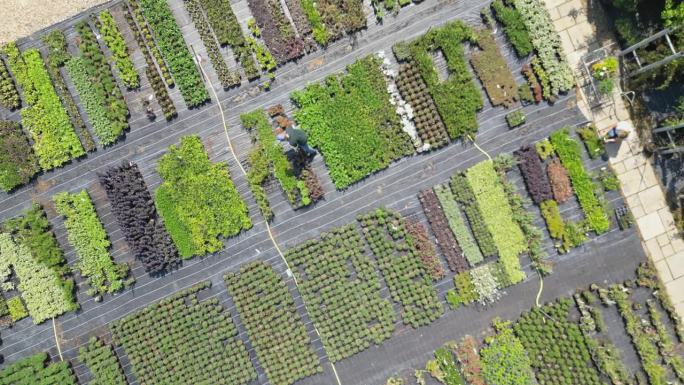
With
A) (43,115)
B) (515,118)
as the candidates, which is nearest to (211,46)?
(43,115)

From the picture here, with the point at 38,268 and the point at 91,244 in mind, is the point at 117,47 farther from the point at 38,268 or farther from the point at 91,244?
the point at 38,268

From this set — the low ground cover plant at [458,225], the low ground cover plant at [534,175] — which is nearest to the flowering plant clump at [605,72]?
the low ground cover plant at [534,175]

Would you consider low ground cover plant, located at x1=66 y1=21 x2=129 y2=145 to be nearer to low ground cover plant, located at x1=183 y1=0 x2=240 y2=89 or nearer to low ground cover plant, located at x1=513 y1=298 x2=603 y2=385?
low ground cover plant, located at x1=183 y1=0 x2=240 y2=89

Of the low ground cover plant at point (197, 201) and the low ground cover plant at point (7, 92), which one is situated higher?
the low ground cover plant at point (7, 92)

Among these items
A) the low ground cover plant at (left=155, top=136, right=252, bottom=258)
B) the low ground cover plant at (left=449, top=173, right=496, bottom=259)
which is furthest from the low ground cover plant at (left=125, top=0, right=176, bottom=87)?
the low ground cover plant at (left=449, top=173, right=496, bottom=259)

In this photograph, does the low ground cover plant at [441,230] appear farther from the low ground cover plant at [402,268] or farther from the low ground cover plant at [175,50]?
the low ground cover plant at [175,50]

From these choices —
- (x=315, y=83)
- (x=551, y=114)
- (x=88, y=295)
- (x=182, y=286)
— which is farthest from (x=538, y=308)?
(x=88, y=295)
